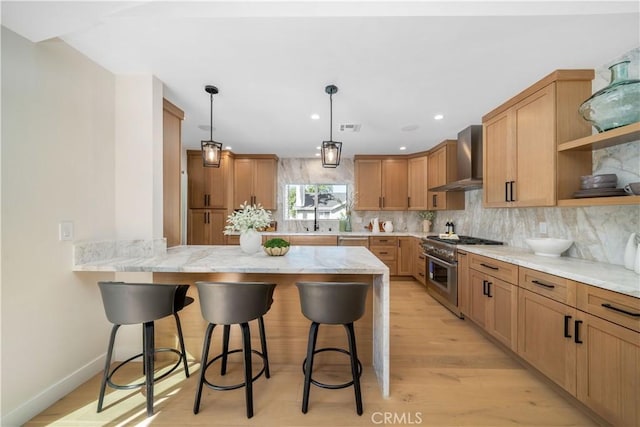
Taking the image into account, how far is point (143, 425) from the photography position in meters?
1.52

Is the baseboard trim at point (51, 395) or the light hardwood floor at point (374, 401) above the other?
the baseboard trim at point (51, 395)

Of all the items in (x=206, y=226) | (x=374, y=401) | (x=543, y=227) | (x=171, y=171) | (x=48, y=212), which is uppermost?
(x=171, y=171)

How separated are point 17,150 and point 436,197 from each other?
5.10 metres

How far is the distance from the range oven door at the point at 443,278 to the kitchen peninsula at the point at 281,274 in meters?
1.60

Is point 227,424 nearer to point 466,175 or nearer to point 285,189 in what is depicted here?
point 466,175

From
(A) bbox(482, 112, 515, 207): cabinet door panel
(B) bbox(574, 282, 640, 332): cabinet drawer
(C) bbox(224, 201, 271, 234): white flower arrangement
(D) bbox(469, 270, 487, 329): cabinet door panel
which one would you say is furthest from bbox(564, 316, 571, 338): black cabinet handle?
(C) bbox(224, 201, 271, 234): white flower arrangement

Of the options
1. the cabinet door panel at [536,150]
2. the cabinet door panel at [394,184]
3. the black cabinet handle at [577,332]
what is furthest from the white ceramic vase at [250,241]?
the cabinet door panel at [394,184]

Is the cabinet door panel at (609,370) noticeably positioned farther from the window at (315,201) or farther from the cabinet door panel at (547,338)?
the window at (315,201)

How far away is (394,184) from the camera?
16.8ft

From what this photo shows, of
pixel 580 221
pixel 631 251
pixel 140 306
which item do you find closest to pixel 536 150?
pixel 580 221

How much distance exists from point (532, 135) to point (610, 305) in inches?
62.6

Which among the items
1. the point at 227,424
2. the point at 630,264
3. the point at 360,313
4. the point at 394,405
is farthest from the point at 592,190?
the point at 227,424

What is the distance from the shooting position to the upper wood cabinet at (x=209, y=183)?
485 centimetres

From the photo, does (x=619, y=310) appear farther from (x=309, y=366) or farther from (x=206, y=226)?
(x=206, y=226)
